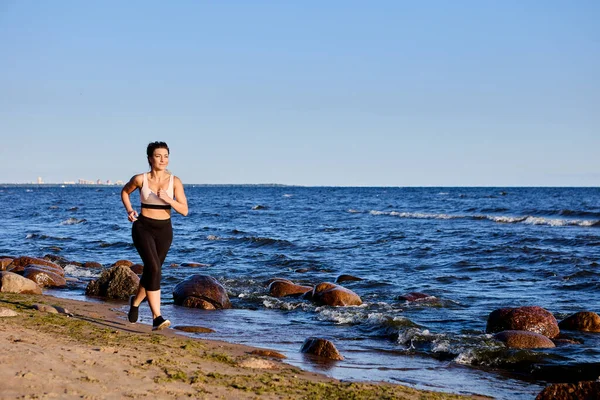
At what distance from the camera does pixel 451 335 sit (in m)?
9.33

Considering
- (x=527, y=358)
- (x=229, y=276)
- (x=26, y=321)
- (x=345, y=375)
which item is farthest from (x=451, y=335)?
(x=229, y=276)

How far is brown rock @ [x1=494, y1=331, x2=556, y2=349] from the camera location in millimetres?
8578

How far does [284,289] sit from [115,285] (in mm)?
3197

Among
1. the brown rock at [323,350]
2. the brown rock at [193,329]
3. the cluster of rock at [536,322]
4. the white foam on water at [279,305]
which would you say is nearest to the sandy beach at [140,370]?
the brown rock at [323,350]

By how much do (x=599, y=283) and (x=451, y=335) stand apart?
7053mm

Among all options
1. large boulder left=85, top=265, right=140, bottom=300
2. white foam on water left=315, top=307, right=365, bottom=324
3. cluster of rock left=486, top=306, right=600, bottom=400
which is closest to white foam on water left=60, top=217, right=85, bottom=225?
large boulder left=85, top=265, right=140, bottom=300

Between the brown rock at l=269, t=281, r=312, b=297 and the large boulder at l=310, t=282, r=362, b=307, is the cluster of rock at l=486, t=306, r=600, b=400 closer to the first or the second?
the large boulder at l=310, t=282, r=362, b=307

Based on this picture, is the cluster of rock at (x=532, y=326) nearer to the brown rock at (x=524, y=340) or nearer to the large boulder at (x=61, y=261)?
the brown rock at (x=524, y=340)

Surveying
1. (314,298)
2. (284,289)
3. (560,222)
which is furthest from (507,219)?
(314,298)

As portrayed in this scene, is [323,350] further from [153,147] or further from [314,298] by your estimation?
[314,298]

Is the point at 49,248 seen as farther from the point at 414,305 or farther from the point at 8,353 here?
the point at 8,353

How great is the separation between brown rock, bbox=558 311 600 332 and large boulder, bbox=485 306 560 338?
41 centimetres

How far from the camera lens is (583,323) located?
10.0 m

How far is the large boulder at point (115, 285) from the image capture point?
40.5 ft
